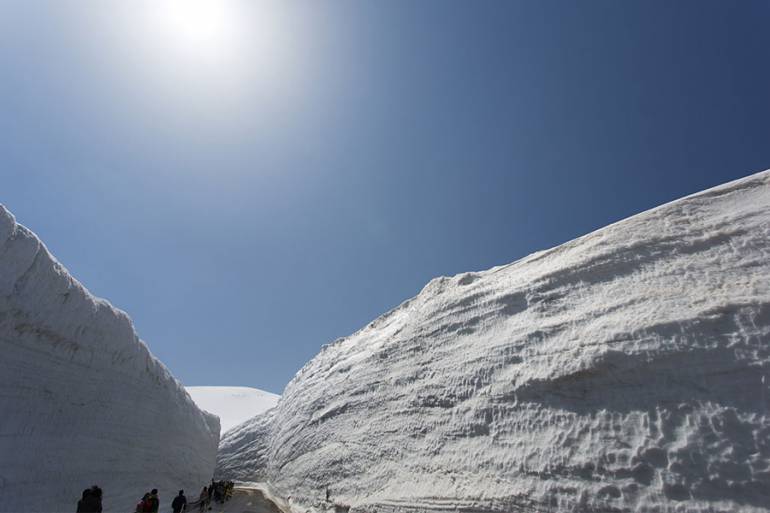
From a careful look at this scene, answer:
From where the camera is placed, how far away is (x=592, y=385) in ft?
18.7

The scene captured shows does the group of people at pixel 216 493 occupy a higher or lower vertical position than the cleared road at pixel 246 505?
higher

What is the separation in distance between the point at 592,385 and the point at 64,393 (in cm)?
836

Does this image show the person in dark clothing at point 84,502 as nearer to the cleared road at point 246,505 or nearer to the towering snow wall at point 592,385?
the towering snow wall at point 592,385

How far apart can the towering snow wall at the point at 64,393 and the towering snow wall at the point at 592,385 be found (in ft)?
14.0

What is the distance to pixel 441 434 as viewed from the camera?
725 cm

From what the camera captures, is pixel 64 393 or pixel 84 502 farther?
pixel 64 393

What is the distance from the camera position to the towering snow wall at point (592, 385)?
464cm

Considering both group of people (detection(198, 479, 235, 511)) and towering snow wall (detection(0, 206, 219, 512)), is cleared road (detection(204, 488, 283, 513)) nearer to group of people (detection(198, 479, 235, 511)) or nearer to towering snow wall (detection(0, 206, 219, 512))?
group of people (detection(198, 479, 235, 511))

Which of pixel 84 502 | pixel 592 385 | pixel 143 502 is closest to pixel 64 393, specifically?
pixel 143 502

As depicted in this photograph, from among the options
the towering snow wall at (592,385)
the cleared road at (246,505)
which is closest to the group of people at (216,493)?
the cleared road at (246,505)

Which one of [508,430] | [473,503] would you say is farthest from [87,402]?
[508,430]

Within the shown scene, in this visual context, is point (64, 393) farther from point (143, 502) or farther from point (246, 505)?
point (246, 505)

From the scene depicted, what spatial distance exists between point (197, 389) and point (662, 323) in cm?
5505

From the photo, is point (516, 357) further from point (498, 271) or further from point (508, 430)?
point (498, 271)
